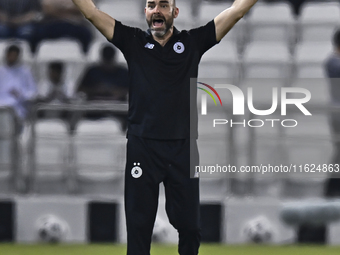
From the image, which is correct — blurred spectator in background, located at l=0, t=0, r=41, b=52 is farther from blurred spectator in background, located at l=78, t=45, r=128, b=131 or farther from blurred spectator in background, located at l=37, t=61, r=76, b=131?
blurred spectator in background, located at l=78, t=45, r=128, b=131

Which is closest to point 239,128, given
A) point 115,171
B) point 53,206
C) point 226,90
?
point 226,90

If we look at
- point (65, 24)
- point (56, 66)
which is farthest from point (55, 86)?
point (65, 24)

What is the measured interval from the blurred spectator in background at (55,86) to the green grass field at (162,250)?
1.64m

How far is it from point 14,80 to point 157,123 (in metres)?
3.78

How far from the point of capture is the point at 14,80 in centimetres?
734

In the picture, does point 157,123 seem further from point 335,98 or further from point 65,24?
point 65,24

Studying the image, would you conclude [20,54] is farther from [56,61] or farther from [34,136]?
[34,136]

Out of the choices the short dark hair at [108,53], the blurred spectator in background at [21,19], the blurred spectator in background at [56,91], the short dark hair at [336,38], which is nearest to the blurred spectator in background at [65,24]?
the blurred spectator in background at [21,19]

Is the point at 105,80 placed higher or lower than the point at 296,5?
lower

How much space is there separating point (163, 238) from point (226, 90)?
169 centimetres

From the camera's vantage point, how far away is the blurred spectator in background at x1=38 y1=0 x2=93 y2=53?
827cm

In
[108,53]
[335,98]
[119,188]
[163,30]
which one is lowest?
[119,188]

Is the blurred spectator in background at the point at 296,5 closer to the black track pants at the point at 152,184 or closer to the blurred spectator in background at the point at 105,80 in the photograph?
the blurred spectator in background at the point at 105,80

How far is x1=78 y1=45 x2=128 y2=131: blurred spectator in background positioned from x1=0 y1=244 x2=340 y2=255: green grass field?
60.4 inches
